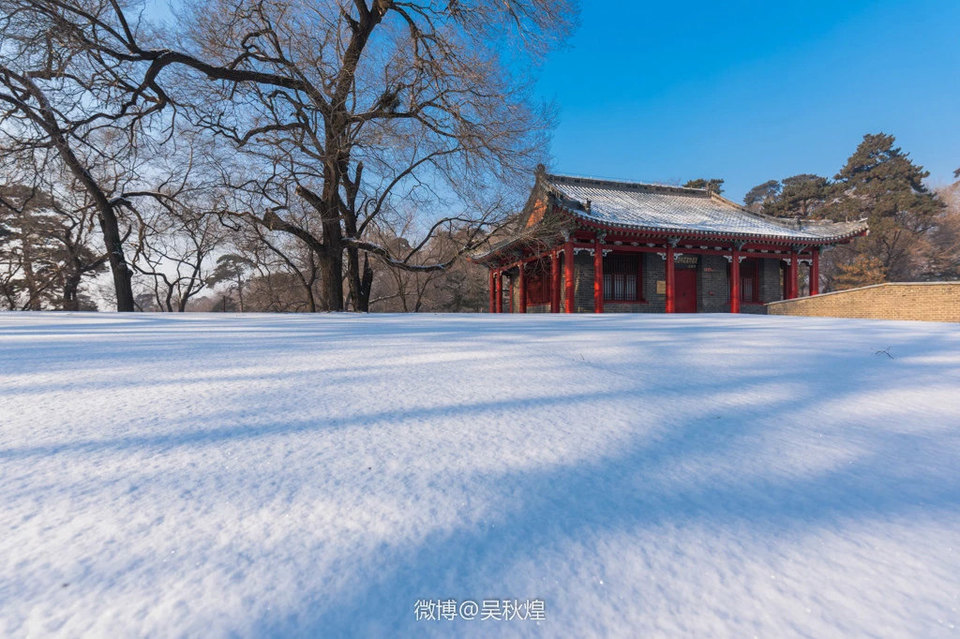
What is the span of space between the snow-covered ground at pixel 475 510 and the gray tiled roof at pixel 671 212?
8809 mm

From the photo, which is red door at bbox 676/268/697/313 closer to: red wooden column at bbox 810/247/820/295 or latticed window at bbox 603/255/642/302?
latticed window at bbox 603/255/642/302

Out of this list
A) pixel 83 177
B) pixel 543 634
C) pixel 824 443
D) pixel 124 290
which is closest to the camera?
pixel 543 634

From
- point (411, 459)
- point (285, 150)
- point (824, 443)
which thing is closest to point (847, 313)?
point (824, 443)

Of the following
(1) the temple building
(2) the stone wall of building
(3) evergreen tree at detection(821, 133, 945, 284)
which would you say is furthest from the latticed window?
(3) evergreen tree at detection(821, 133, 945, 284)

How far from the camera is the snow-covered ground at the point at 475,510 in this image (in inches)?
17.2

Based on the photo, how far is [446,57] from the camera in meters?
6.93

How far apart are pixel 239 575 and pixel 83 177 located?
10.5 m

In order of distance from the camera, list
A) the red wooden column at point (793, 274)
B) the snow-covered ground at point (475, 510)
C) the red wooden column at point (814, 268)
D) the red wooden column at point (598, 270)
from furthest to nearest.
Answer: the red wooden column at point (814, 268) → the red wooden column at point (793, 274) → the red wooden column at point (598, 270) → the snow-covered ground at point (475, 510)

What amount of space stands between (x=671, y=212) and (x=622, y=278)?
3.00 metres

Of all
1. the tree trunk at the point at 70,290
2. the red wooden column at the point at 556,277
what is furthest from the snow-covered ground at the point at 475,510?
the tree trunk at the point at 70,290

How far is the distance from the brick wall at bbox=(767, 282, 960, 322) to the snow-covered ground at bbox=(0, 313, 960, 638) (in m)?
10.2

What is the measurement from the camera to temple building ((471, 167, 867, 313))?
32.3ft

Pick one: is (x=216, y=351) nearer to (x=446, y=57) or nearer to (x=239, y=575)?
(x=239, y=575)

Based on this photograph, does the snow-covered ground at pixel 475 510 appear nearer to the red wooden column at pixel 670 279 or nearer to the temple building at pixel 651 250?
the temple building at pixel 651 250
